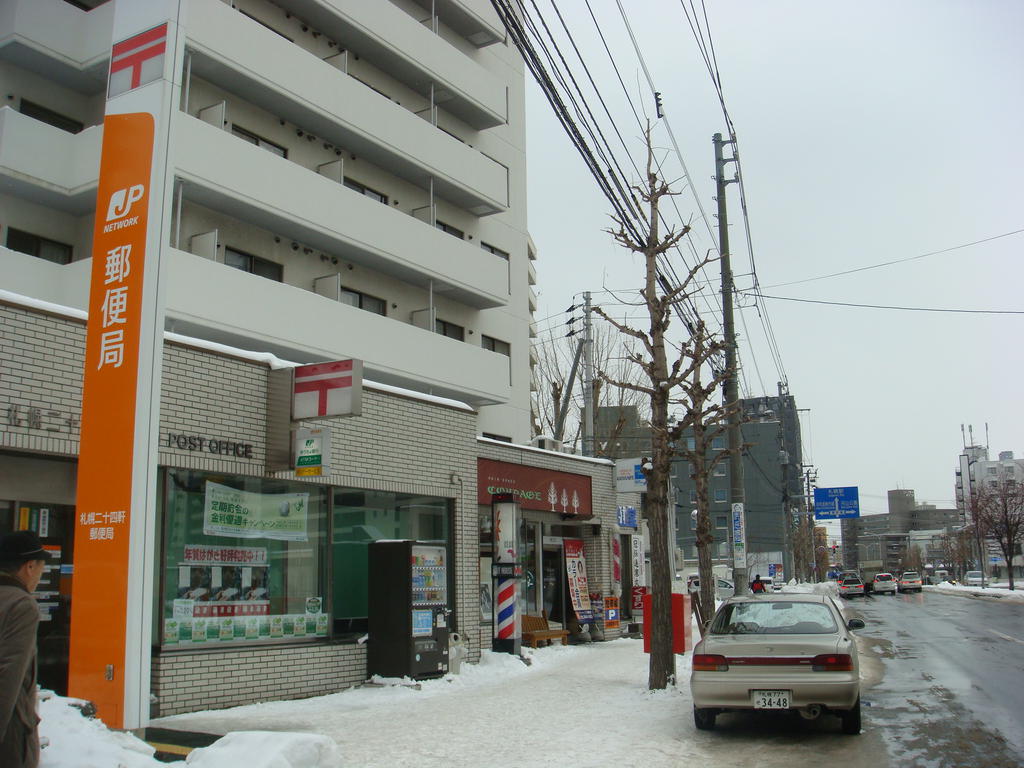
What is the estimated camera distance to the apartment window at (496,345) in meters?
27.8

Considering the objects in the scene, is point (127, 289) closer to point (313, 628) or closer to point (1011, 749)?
point (313, 628)

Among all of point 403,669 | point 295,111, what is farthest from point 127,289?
point 295,111

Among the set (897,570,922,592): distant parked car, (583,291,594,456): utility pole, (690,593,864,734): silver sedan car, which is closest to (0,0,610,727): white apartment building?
(583,291,594,456): utility pole

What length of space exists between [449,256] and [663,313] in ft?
37.3

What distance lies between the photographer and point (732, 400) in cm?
2034

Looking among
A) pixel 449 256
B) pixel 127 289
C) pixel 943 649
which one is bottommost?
pixel 943 649

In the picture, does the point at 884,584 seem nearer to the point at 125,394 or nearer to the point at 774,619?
the point at 774,619

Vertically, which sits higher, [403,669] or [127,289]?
[127,289]

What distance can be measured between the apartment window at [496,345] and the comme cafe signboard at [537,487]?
6.72 meters

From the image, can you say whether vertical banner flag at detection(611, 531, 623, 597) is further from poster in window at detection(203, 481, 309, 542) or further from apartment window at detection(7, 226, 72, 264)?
apartment window at detection(7, 226, 72, 264)

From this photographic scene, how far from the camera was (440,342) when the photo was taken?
2381 centimetres

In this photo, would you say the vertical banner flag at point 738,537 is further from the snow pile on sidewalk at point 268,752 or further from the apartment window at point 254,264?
the snow pile on sidewalk at point 268,752

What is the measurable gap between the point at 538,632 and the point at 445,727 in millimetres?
9852

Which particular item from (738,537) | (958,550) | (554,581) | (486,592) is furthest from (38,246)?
(958,550)
